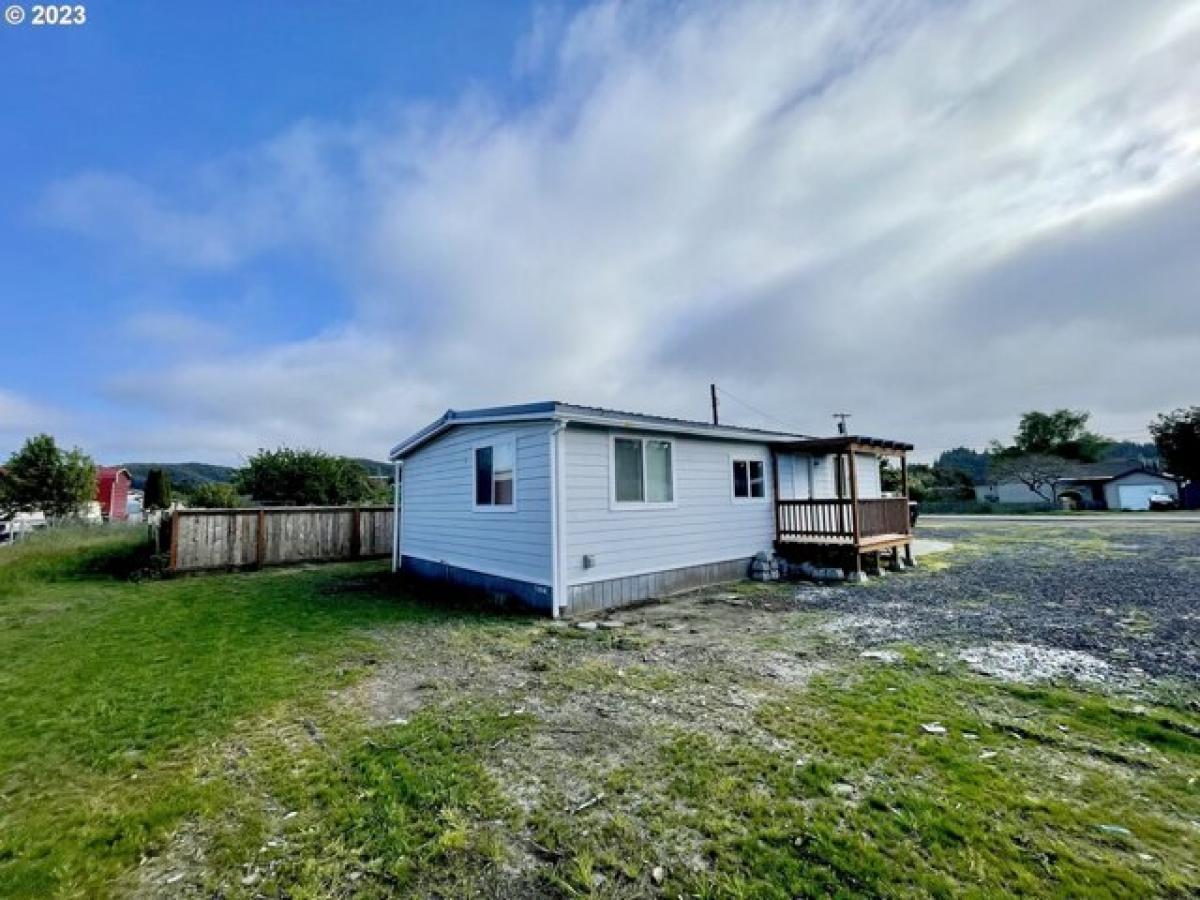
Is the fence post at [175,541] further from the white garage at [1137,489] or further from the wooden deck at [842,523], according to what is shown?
the white garage at [1137,489]

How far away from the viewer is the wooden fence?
11.6 metres

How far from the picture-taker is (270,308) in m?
14.4

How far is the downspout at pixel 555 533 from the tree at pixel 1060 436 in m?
63.6

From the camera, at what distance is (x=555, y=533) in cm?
726

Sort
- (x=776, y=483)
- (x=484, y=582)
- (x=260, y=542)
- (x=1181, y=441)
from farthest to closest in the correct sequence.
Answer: (x=1181, y=441), (x=260, y=542), (x=776, y=483), (x=484, y=582)

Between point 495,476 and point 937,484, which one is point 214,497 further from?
point 937,484

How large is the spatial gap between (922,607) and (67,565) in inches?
660

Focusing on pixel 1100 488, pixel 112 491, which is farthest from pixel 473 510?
pixel 1100 488

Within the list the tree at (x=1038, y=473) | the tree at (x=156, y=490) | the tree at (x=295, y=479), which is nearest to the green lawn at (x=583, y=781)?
the tree at (x=295, y=479)

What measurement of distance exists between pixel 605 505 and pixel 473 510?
2.70 meters

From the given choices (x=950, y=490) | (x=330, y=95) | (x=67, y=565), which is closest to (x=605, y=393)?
(x=330, y=95)

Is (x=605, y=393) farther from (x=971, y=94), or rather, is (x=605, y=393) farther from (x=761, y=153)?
(x=971, y=94)

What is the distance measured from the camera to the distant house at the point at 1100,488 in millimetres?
38500

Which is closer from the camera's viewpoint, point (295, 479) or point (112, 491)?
point (295, 479)
